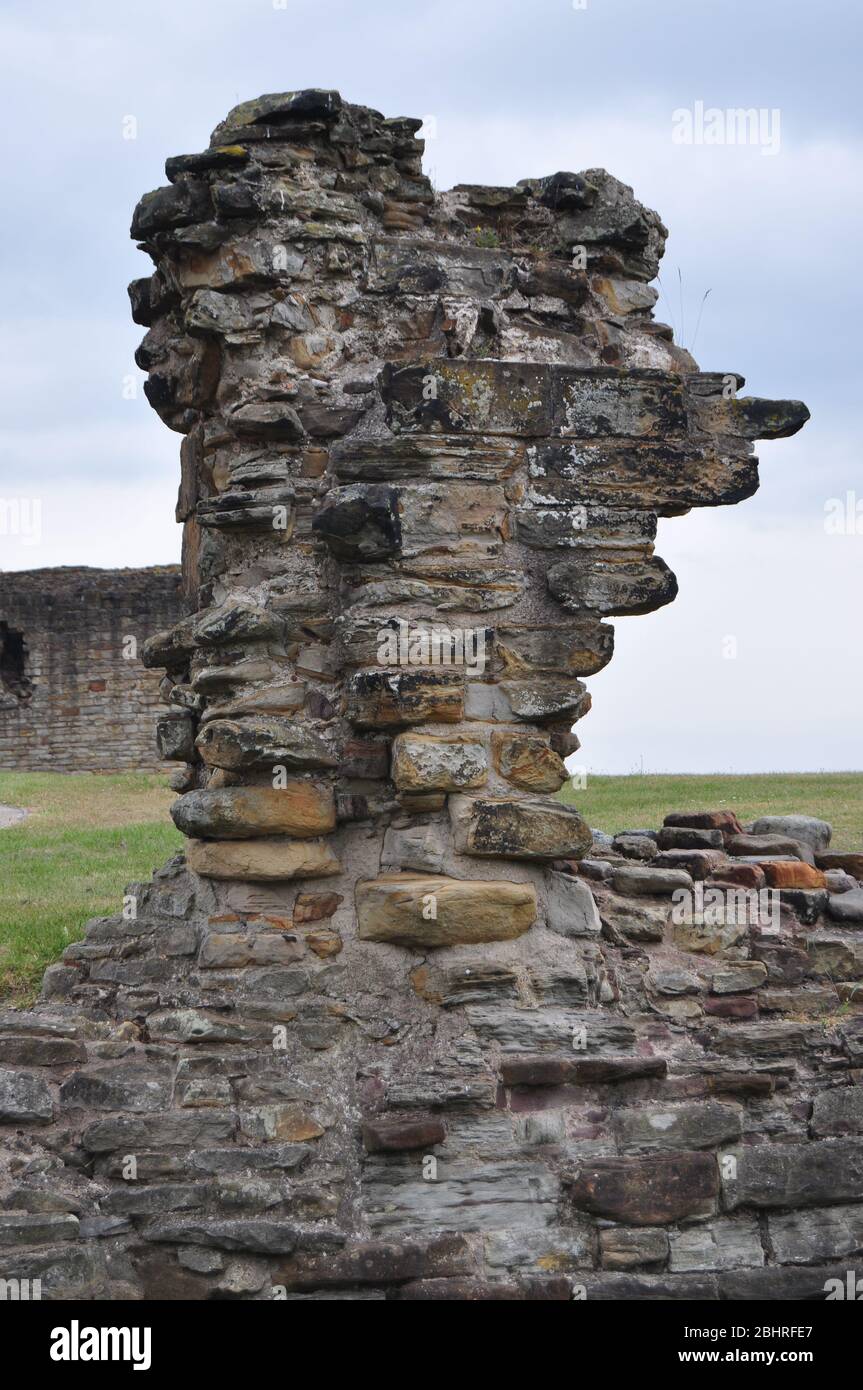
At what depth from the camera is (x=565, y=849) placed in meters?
5.09

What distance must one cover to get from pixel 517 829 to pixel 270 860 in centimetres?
86

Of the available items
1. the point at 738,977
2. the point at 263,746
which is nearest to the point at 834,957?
the point at 738,977

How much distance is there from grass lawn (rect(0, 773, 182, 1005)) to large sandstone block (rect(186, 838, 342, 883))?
4.83 feet

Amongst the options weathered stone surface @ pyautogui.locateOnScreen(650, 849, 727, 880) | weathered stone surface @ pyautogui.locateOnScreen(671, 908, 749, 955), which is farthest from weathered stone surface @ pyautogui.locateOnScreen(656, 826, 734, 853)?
weathered stone surface @ pyautogui.locateOnScreen(671, 908, 749, 955)

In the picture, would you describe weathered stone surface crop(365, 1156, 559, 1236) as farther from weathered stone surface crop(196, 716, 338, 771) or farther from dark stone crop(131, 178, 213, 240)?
dark stone crop(131, 178, 213, 240)

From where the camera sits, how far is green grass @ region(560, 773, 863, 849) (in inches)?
470

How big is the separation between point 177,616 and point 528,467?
16924mm

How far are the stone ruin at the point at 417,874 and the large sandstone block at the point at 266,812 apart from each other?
0.01 metres

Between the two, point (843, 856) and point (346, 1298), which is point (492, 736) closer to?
point (346, 1298)

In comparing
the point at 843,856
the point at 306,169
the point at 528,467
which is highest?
the point at 306,169

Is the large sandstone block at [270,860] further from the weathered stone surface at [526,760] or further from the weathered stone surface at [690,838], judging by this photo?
the weathered stone surface at [690,838]

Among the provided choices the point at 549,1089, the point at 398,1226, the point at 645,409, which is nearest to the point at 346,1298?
the point at 398,1226

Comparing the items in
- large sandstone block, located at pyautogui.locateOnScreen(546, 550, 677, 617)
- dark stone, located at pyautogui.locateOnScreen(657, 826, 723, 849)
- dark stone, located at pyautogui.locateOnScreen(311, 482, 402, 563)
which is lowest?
dark stone, located at pyautogui.locateOnScreen(657, 826, 723, 849)

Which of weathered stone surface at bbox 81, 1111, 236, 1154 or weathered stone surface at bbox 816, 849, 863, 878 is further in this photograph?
weathered stone surface at bbox 816, 849, 863, 878
